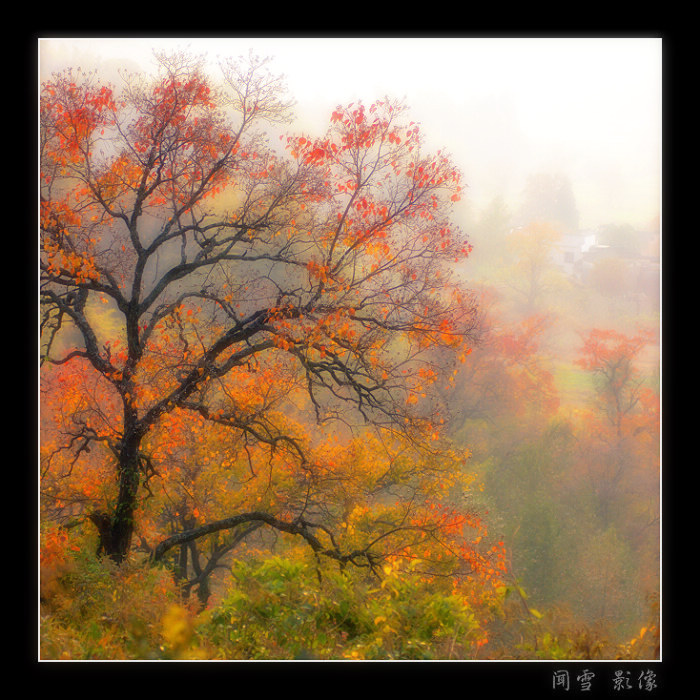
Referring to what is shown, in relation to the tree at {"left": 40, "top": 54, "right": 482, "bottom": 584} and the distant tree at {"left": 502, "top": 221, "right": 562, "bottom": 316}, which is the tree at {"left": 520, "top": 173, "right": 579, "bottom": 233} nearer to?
the distant tree at {"left": 502, "top": 221, "right": 562, "bottom": 316}

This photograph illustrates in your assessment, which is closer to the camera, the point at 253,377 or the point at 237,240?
the point at 237,240

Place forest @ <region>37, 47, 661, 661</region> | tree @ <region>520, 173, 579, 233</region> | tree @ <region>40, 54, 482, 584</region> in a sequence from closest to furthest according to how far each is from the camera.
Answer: forest @ <region>37, 47, 661, 661</region>
tree @ <region>40, 54, 482, 584</region>
tree @ <region>520, 173, 579, 233</region>

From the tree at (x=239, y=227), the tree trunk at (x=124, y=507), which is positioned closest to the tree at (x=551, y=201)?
the tree at (x=239, y=227)

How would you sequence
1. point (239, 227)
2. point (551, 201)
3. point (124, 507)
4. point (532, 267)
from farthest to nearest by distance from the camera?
point (532, 267) < point (551, 201) < point (239, 227) < point (124, 507)

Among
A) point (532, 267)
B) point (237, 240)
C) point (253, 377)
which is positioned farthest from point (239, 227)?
point (532, 267)

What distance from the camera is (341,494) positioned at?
12312mm

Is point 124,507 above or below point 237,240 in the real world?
below

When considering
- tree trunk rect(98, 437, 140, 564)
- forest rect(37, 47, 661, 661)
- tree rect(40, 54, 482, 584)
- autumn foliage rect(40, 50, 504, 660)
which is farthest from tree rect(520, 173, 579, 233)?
tree trunk rect(98, 437, 140, 564)

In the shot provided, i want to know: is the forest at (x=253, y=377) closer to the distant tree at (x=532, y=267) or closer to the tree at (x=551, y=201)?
the tree at (x=551, y=201)

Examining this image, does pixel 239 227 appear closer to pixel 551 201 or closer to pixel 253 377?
pixel 253 377

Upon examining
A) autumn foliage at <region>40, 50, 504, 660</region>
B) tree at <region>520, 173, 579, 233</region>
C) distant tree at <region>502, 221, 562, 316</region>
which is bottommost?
autumn foliage at <region>40, 50, 504, 660</region>

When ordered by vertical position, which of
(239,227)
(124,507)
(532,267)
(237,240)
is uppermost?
(532,267)

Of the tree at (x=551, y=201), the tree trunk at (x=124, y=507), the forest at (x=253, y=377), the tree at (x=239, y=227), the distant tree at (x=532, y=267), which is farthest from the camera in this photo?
the distant tree at (x=532, y=267)
